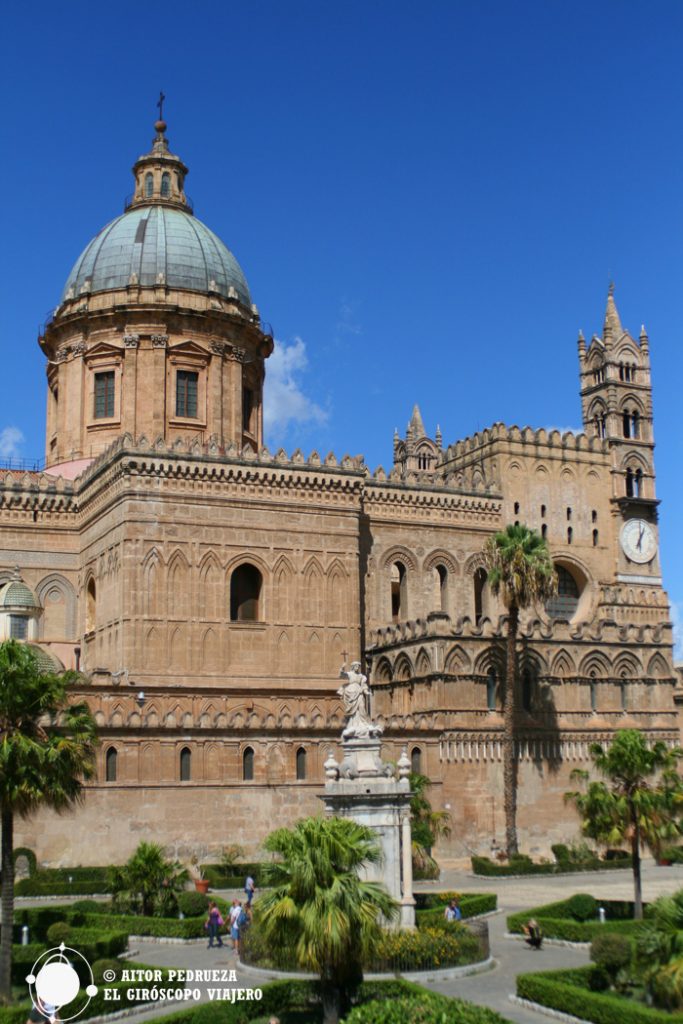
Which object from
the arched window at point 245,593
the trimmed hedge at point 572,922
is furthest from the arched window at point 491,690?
the trimmed hedge at point 572,922

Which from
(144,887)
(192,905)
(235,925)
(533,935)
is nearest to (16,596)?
(144,887)

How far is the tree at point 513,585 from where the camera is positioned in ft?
150

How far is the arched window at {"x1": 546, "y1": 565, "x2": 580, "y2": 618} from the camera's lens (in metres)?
58.6

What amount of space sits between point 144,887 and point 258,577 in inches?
759

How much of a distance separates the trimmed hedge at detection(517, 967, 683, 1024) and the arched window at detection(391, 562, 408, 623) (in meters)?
31.2

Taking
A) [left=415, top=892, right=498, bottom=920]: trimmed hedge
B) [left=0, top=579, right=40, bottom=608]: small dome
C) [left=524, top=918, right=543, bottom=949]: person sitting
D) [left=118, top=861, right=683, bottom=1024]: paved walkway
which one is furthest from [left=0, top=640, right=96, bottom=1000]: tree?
[left=0, top=579, right=40, bottom=608]: small dome

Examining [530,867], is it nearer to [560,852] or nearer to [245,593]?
[560,852]

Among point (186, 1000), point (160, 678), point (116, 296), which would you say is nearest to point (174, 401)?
point (116, 296)

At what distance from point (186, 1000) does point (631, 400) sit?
43.1 meters

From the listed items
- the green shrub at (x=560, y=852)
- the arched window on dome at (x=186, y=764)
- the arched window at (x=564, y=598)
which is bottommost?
the green shrub at (x=560, y=852)

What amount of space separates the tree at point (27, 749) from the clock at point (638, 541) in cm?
3818

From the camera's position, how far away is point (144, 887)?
32531 millimetres

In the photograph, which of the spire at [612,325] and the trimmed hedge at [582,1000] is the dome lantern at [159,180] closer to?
the spire at [612,325]

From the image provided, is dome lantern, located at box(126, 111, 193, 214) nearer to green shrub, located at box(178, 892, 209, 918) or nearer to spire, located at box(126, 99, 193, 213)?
spire, located at box(126, 99, 193, 213)
